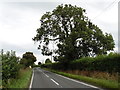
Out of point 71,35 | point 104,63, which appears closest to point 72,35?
point 71,35

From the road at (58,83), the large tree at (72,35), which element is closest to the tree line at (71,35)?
the large tree at (72,35)

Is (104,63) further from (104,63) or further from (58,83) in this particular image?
(58,83)

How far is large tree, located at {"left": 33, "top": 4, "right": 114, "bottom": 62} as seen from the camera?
46406 millimetres

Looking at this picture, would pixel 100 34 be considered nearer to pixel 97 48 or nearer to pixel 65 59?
pixel 97 48

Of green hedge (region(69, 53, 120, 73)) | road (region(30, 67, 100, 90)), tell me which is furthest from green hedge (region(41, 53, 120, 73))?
road (region(30, 67, 100, 90))

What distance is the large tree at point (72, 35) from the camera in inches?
1827

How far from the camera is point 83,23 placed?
47.1 m

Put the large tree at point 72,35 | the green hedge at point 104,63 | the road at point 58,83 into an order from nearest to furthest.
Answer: the road at point 58,83
the green hedge at point 104,63
the large tree at point 72,35

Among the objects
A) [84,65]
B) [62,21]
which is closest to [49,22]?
[62,21]

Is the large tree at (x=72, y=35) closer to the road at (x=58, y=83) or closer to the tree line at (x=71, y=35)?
the tree line at (x=71, y=35)

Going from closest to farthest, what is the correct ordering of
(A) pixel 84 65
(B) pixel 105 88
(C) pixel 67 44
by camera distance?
(B) pixel 105 88 < (A) pixel 84 65 < (C) pixel 67 44

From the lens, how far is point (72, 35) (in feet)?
151

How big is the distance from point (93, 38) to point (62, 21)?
315 inches

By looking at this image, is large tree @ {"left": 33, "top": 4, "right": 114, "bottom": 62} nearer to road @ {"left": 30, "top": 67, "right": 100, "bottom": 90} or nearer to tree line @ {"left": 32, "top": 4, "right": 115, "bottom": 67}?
tree line @ {"left": 32, "top": 4, "right": 115, "bottom": 67}
